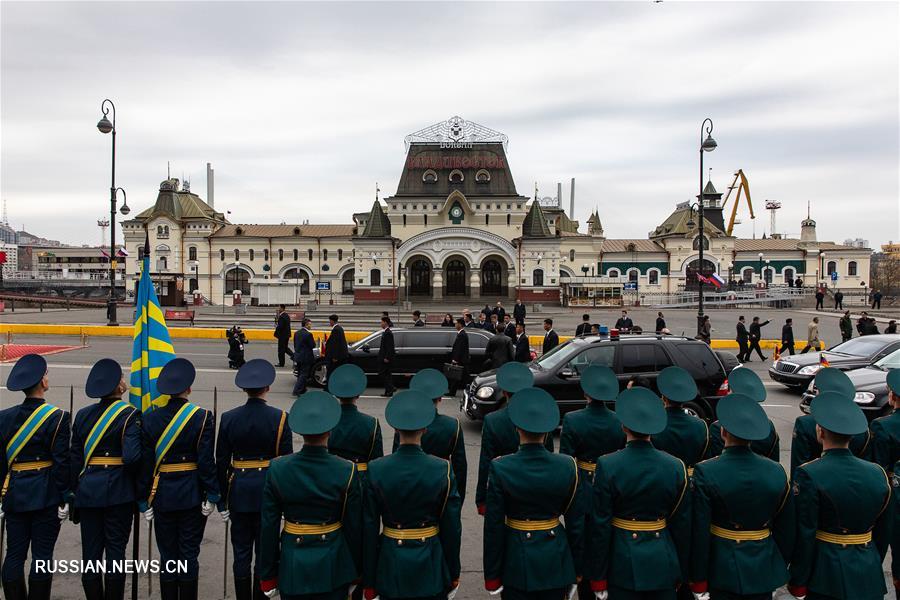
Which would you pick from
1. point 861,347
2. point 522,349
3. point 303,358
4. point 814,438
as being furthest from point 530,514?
point 861,347

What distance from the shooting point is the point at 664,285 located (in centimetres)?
6975

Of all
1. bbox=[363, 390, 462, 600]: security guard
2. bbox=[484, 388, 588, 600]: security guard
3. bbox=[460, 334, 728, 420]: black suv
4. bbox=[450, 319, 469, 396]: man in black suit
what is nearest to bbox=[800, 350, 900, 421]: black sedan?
bbox=[460, 334, 728, 420]: black suv

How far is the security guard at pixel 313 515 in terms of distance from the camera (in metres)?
3.68

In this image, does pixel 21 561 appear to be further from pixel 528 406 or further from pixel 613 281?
pixel 613 281

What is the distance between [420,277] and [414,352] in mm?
44465

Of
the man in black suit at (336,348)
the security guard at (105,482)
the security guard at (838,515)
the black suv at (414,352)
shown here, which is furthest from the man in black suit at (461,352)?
the security guard at (838,515)

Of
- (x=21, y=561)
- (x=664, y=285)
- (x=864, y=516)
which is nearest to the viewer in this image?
(x=864, y=516)

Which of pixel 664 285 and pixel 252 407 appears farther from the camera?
pixel 664 285

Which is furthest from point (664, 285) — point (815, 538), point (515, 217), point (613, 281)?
point (815, 538)

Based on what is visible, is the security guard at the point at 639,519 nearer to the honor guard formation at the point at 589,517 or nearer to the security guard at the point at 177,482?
the honor guard formation at the point at 589,517

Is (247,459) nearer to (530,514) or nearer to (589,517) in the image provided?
(530,514)

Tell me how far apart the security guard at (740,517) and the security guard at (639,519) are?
0.11 m

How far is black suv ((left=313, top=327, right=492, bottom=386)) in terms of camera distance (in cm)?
1474

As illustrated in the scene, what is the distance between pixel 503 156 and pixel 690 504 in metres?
61.0
